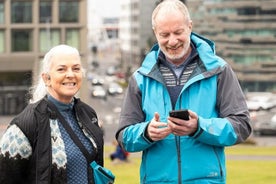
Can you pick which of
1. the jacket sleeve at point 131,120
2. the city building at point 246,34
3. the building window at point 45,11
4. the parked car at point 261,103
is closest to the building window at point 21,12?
the building window at point 45,11

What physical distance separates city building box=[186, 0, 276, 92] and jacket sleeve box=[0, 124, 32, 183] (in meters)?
90.9

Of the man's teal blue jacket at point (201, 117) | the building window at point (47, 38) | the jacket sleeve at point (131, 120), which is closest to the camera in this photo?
the man's teal blue jacket at point (201, 117)

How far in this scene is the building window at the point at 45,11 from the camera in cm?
6938

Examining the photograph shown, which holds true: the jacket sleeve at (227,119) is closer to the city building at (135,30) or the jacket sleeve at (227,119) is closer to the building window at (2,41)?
the building window at (2,41)

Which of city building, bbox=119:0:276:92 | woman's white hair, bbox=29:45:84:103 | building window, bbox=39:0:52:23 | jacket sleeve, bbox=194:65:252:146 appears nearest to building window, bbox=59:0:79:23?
building window, bbox=39:0:52:23

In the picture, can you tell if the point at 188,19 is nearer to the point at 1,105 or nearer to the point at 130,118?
the point at 130,118

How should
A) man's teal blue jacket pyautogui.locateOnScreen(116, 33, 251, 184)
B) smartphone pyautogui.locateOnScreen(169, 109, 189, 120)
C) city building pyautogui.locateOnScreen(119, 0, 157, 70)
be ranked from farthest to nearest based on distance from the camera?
city building pyautogui.locateOnScreen(119, 0, 157, 70), man's teal blue jacket pyautogui.locateOnScreen(116, 33, 251, 184), smartphone pyautogui.locateOnScreen(169, 109, 189, 120)

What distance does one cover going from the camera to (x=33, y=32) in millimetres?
69250

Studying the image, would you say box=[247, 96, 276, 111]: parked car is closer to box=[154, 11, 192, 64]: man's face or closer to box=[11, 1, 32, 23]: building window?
box=[11, 1, 32, 23]: building window

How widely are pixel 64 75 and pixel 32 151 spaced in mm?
630

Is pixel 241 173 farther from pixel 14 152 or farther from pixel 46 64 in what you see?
pixel 14 152

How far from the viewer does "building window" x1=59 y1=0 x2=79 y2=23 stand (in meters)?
69.4

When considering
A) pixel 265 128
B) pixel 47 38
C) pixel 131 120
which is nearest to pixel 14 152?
pixel 131 120

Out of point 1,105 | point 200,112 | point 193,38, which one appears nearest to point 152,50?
point 193,38
